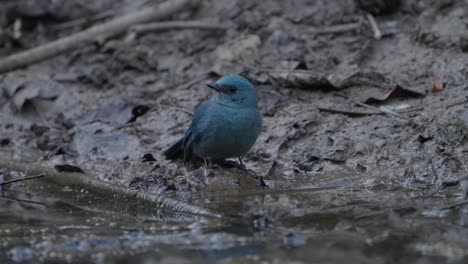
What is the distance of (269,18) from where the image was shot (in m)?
9.17

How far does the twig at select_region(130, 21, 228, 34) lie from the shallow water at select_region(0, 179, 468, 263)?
3.83m

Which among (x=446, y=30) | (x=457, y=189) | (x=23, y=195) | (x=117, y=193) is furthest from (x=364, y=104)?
(x=23, y=195)

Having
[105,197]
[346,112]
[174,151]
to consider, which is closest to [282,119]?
[346,112]

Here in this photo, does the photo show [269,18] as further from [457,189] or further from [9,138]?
[457,189]

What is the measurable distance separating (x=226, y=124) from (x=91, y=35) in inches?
131

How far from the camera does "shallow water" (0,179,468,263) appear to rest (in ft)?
14.1

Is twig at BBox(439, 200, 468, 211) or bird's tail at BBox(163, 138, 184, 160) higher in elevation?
twig at BBox(439, 200, 468, 211)

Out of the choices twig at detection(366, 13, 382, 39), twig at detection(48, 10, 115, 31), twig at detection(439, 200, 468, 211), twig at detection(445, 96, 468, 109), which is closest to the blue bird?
twig at detection(445, 96, 468, 109)

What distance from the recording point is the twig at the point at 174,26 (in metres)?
9.27

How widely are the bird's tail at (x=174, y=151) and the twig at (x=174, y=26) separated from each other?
259 centimetres

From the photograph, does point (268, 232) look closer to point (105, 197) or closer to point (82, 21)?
point (105, 197)

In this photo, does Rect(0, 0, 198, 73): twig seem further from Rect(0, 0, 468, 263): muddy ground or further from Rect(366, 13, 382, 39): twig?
Rect(366, 13, 382, 39): twig

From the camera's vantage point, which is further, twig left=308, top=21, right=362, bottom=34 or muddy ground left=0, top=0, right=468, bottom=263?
twig left=308, top=21, right=362, bottom=34

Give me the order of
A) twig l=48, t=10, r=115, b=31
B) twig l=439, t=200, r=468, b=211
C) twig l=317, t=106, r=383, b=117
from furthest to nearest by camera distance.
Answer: twig l=48, t=10, r=115, b=31
twig l=317, t=106, r=383, b=117
twig l=439, t=200, r=468, b=211
